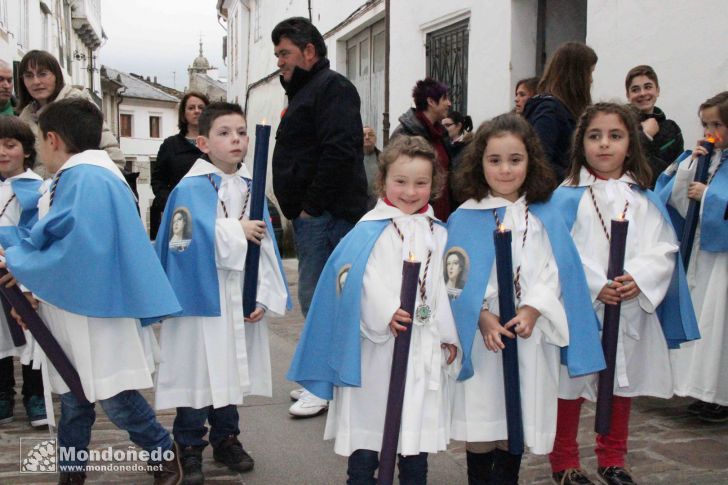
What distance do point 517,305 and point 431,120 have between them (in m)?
2.36

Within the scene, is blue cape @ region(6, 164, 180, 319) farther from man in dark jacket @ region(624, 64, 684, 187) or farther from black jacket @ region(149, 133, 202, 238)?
man in dark jacket @ region(624, 64, 684, 187)

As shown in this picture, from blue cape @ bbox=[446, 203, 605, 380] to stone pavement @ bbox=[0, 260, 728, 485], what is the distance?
2.64ft

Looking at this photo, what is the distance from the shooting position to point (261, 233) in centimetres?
336

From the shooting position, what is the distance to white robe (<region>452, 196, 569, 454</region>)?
9.56ft

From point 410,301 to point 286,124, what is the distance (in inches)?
78.2

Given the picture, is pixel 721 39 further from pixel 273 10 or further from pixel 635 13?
pixel 273 10

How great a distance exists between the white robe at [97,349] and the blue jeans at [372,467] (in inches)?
35.1

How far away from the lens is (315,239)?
13.8ft

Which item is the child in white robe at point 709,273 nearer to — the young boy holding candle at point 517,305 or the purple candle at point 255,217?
the young boy holding candle at point 517,305

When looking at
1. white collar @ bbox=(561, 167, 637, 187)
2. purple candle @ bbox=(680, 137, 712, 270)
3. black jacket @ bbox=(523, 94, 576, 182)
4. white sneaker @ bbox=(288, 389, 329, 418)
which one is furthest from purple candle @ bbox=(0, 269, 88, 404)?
purple candle @ bbox=(680, 137, 712, 270)

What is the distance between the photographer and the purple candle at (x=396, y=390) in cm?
253

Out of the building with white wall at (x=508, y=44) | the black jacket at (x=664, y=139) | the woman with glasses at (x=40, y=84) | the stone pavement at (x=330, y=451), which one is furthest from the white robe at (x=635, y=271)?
the woman with glasses at (x=40, y=84)

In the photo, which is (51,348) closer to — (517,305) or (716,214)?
(517,305)

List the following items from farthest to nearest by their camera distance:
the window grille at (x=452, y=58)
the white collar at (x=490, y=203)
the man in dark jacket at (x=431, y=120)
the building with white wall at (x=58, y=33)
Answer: the building with white wall at (x=58, y=33)
the window grille at (x=452, y=58)
the man in dark jacket at (x=431, y=120)
the white collar at (x=490, y=203)
